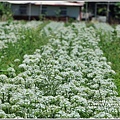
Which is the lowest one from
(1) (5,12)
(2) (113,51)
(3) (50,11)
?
(2) (113,51)

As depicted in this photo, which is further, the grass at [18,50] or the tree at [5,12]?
the tree at [5,12]

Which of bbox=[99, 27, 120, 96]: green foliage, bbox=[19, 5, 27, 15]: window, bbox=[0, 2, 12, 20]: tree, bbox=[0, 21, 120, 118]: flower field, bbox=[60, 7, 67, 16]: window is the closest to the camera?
bbox=[0, 21, 120, 118]: flower field

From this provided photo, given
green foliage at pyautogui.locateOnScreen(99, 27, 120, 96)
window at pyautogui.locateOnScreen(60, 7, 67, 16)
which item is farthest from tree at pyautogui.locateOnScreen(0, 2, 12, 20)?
window at pyautogui.locateOnScreen(60, 7, 67, 16)

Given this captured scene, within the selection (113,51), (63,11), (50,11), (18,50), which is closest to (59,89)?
(18,50)

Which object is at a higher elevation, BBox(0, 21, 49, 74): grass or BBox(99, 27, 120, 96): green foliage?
BBox(0, 21, 49, 74): grass

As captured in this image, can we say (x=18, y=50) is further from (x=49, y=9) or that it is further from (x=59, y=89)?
(x=49, y=9)

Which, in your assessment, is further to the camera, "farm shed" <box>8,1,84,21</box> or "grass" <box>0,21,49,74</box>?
"farm shed" <box>8,1,84,21</box>

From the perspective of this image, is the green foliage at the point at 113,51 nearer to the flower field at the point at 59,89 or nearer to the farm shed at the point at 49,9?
the flower field at the point at 59,89

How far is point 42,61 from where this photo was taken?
18.2ft

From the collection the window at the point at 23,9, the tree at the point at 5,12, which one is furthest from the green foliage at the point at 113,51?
the window at the point at 23,9

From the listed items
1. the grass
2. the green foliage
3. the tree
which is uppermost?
the tree

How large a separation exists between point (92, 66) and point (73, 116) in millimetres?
2166

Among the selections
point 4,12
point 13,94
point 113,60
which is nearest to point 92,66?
point 113,60

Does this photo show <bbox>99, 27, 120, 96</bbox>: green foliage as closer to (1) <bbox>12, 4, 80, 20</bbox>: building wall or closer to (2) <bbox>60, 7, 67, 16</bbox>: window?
(1) <bbox>12, 4, 80, 20</bbox>: building wall
